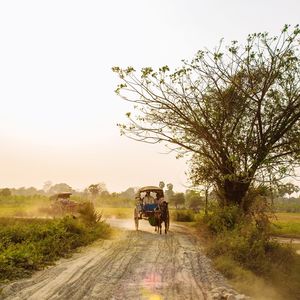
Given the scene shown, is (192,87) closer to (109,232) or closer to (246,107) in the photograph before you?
(246,107)

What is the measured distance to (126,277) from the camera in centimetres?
1039

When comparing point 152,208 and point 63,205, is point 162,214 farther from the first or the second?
point 63,205

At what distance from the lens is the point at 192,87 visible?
71.5 ft

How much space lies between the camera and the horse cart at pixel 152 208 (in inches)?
870

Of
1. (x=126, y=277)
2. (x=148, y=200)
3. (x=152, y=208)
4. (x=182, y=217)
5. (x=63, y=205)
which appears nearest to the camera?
(x=126, y=277)

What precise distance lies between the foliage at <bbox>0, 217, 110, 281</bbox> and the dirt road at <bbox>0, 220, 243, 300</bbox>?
536mm

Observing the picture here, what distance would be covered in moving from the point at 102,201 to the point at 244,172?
7052cm

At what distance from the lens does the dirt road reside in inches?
344

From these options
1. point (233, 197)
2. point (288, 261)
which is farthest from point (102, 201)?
point (288, 261)

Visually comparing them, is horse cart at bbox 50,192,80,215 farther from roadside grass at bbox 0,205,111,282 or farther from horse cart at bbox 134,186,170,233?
roadside grass at bbox 0,205,111,282

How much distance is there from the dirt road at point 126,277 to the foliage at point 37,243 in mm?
536

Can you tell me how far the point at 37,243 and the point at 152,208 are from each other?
10.8 metres

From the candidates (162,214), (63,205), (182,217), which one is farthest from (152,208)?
(63,205)

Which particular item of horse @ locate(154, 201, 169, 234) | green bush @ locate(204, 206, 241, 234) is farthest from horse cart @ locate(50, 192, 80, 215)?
green bush @ locate(204, 206, 241, 234)
